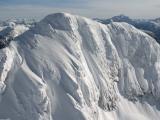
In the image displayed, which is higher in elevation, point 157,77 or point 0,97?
point 0,97

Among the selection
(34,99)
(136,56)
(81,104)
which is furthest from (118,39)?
(34,99)

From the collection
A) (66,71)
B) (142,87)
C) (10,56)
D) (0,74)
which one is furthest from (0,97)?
(142,87)

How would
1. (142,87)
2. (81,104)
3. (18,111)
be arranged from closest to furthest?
(18,111)
(81,104)
(142,87)

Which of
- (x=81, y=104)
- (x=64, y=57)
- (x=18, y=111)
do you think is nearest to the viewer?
(x=18, y=111)

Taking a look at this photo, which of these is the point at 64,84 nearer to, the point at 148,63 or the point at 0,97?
the point at 0,97

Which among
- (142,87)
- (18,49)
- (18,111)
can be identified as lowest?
(142,87)

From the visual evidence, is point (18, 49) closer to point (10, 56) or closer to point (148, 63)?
point (10, 56)

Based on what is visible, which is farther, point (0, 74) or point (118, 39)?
point (118, 39)
